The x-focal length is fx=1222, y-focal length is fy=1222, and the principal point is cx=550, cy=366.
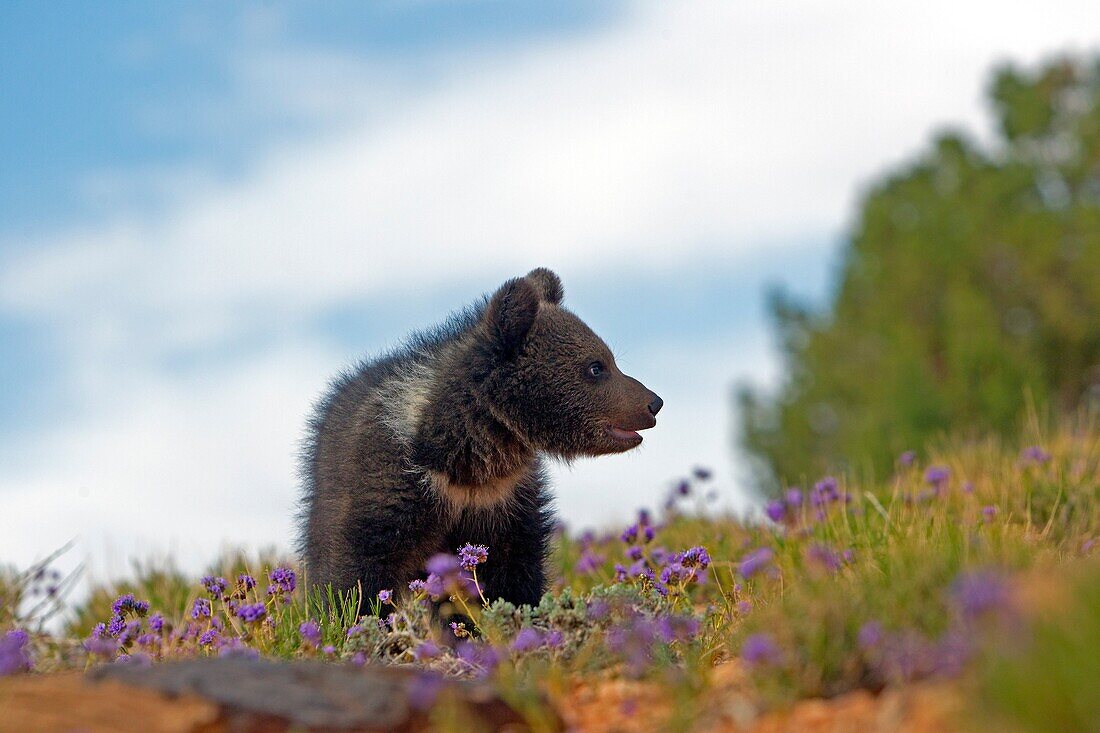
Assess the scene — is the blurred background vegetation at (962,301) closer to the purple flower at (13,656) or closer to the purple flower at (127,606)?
the purple flower at (127,606)

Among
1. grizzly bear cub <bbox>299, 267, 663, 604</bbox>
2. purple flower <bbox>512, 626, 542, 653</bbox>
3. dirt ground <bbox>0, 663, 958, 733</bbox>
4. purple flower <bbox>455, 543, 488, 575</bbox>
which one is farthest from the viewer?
grizzly bear cub <bbox>299, 267, 663, 604</bbox>

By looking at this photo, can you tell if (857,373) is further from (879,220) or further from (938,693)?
(938,693)

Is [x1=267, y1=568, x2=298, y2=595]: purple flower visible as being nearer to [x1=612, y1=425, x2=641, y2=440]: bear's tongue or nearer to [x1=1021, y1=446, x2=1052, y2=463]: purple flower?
[x1=612, y1=425, x2=641, y2=440]: bear's tongue

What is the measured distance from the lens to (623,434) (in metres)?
6.72

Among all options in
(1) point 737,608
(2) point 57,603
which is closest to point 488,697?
(1) point 737,608

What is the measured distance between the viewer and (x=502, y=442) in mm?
6465

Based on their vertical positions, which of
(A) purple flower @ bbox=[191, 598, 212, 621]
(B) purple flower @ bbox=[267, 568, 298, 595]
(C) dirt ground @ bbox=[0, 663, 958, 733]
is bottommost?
(C) dirt ground @ bbox=[0, 663, 958, 733]

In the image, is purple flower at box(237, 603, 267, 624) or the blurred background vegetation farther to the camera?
the blurred background vegetation

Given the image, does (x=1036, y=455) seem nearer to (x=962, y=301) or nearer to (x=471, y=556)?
(x=471, y=556)

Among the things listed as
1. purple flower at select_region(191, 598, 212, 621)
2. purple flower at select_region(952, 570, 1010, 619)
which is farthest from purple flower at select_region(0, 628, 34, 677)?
purple flower at select_region(952, 570, 1010, 619)

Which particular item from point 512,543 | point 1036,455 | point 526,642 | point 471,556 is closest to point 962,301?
point 1036,455

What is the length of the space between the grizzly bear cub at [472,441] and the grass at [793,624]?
0.23 metres

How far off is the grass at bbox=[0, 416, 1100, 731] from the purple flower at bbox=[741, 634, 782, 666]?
11 millimetres

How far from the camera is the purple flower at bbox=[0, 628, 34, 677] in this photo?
13.4 feet
